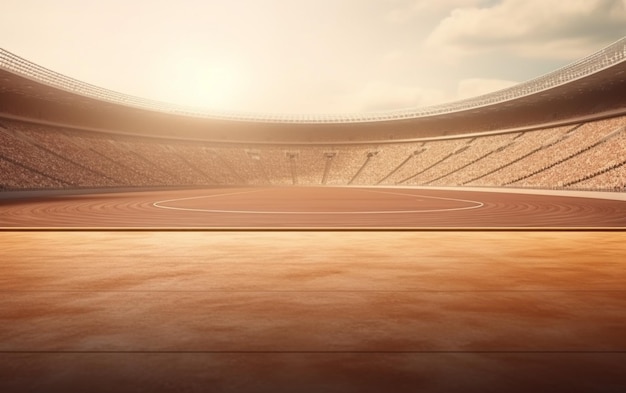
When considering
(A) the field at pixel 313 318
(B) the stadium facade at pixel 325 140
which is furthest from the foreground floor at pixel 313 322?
(B) the stadium facade at pixel 325 140

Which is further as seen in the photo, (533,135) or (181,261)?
(533,135)

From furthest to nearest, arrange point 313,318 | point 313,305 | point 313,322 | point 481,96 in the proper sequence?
1. point 481,96
2. point 313,305
3. point 313,318
4. point 313,322

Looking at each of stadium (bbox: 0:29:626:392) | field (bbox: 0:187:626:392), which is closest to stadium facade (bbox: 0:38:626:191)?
stadium (bbox: 0:29:626:392)

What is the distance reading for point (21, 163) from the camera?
39.2 metres

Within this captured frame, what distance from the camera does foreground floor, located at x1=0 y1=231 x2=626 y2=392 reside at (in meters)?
3.24

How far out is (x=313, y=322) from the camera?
177 inches

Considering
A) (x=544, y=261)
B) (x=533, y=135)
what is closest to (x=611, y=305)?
(x=544, y=261)

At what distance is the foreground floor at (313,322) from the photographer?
10.6ft

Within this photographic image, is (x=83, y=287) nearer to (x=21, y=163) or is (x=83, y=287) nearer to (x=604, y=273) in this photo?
(x=604, y=273)

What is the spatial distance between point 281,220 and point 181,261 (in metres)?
8.83

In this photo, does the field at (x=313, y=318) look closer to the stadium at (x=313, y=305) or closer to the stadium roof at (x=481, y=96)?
the stadium at (x=313, y=305)

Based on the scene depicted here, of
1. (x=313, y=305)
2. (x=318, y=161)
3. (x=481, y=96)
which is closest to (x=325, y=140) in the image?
(x=318, y=161)

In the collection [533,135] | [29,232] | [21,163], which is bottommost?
[29,232]

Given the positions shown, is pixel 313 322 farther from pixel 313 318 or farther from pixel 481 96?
pixel 481 96
